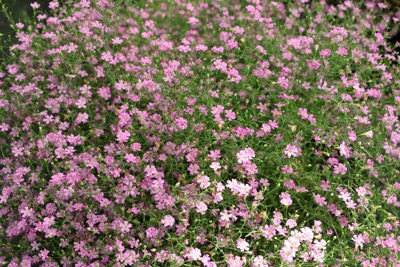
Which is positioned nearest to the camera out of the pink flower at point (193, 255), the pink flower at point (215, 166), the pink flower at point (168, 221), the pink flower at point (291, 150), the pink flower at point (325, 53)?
the pink flower at point (193, 255)

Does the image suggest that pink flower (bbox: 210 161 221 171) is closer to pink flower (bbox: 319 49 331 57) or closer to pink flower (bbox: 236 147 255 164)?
pink flower (bbox: 236 147 255 164)

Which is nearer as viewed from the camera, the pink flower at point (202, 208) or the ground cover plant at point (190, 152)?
the pink flower at point (202, 208)

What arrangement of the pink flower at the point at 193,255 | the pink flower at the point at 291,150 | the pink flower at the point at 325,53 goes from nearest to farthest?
the pink flower at the point at 193,255
the pink flower at the point at 291,150
the pink flower at the point at 325,53

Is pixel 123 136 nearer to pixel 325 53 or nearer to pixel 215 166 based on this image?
pixel 215 166

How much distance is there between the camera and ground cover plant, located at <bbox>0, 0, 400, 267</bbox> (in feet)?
8.80

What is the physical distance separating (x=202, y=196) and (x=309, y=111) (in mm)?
1083

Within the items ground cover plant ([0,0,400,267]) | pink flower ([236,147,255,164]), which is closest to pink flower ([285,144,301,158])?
ground cover plant ([0,0,400,267])

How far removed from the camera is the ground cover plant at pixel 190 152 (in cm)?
268

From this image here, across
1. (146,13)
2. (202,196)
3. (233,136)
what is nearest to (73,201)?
(202,196)

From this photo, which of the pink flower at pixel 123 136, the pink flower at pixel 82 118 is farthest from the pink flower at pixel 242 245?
the pink flower at pixel 82 118

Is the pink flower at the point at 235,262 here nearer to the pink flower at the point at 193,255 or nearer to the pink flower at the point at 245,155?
the pink flower at the point at 193,255

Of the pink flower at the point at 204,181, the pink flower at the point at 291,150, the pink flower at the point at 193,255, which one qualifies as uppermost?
the pink flower at the point at 291,150

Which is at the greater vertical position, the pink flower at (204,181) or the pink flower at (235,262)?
the pink flower at (204,181)

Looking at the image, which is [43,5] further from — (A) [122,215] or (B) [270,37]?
(A) [122,215]
